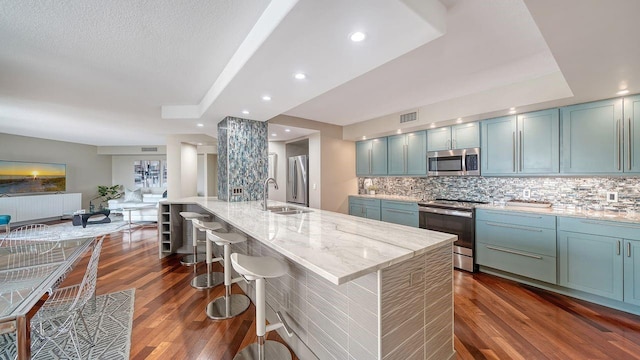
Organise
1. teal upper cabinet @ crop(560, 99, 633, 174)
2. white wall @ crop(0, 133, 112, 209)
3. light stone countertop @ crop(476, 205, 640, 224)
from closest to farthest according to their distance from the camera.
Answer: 1. light stone countertop @ crop(476, 205, 640, 224)
2. teal upper cabinet @ crop(560, 99, 633, 174)
3. white wall @ crop(0, 133, 112, 209)

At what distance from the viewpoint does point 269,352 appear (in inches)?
69.4

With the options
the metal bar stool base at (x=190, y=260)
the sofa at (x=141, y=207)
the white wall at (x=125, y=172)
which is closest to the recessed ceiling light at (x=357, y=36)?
the metal bar stool base at (x=190, y=260)

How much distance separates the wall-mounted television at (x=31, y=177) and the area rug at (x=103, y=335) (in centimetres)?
724

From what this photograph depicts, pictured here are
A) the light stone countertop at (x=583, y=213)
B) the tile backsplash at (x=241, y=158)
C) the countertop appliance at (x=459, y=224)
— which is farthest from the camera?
the tile backsplash at (x=241, y=158)

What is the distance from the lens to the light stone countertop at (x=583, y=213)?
230 centimetres

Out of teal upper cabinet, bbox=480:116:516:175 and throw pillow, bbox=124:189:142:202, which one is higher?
teal upper cabinet, bbox=480:116:516:175

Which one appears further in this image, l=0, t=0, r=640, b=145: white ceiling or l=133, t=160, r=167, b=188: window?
l=133, t=160, r=167, b=188: window

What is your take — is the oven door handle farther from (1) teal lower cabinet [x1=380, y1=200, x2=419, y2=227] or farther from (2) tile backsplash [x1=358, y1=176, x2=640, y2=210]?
(2) tile backsplash [x1=358, y1=176, x2=640, y2=210]

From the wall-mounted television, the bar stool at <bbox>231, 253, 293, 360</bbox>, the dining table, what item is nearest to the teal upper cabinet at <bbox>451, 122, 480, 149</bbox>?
the bar stool at <bbox>231, 253, 293, 360</bbox>

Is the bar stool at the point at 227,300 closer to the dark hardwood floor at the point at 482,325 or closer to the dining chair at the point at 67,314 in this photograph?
the dark hardwood floor at the point at 482,325

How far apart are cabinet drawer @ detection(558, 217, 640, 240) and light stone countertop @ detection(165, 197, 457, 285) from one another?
1.94 meters

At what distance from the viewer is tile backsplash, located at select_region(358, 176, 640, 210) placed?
2596mm

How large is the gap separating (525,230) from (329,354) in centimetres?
277

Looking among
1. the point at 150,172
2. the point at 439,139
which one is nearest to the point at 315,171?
the point at 439,139
